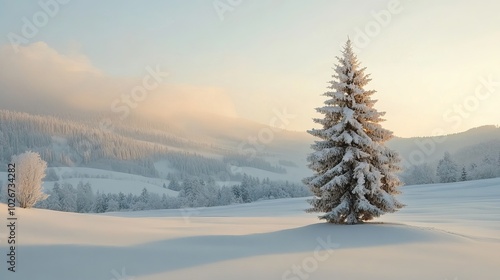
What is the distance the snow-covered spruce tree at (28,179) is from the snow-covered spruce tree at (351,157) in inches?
479

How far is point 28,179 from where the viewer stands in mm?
16062

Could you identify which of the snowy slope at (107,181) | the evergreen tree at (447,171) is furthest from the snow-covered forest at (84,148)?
the evergreen tree at (447,171)

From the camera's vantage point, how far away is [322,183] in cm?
1389

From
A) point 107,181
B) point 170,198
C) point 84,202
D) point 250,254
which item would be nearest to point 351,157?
point 250,254

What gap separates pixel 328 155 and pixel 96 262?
28.7 ft

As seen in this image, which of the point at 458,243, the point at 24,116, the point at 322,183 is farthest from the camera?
the point at 24,116

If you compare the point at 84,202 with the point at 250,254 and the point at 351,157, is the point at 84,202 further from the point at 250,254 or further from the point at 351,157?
the point at 250,254

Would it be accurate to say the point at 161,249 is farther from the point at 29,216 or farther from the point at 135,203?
the point at 135,203

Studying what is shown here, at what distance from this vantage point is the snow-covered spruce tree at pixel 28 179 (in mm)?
15758

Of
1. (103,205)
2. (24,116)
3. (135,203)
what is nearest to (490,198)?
(135,203)

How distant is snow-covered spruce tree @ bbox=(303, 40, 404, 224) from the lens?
43.8 ft

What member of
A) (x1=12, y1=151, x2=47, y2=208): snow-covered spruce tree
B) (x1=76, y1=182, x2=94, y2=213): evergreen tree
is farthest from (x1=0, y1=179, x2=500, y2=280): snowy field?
(x1=76, y1=182, x2=94, y2=213): evergreen tree

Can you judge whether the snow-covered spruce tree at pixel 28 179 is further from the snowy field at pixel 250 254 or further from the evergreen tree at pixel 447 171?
the evergreen tree at pixel 447 171

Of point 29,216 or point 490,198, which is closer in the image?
point 29,216
